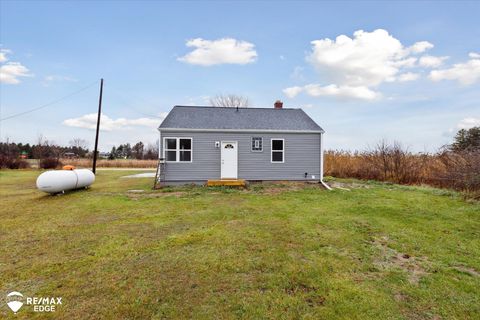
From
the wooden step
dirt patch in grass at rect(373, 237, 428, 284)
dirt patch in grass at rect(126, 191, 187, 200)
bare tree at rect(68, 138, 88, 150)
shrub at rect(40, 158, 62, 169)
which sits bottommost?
dirt patch in grass at rect(373, 237, 428, 284)

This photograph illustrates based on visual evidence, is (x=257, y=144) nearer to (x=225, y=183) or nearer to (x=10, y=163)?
(x=225, y=183)

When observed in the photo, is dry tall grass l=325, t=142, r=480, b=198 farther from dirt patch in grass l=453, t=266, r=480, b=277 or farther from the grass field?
dirt patch in grass l=453, t=266, r=480, b=277

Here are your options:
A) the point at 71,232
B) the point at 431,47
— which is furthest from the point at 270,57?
the point at 71,232

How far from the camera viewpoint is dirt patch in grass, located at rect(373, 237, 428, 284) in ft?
11.6

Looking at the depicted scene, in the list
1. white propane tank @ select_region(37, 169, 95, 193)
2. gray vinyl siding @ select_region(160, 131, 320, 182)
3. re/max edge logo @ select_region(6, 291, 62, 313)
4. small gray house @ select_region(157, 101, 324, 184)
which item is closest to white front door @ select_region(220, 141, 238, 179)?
small gray house @ select_region(157, 101, 324, 184)

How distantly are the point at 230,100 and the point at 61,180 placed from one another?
27108 mm

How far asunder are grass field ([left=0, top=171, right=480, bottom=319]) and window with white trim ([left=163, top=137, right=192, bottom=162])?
4.82 meters

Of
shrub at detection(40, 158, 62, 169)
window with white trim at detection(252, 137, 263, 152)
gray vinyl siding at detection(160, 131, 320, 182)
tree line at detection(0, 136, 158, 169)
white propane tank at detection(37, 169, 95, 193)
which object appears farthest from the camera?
shrub at detection(40, 158, 62, 169)

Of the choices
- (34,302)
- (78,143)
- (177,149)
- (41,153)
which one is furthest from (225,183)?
(78,143)

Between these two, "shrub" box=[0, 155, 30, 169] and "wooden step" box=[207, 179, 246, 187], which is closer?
"wooden step" box=[207, 179, 246, 187]

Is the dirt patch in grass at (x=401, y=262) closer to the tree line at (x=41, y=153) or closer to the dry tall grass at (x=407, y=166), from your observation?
the dry tall grass at (x=407, y=166)

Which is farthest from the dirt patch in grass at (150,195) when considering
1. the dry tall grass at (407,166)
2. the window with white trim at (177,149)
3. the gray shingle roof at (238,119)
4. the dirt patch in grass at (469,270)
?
the dry tall grass at (407,166)

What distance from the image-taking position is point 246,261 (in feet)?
12.9

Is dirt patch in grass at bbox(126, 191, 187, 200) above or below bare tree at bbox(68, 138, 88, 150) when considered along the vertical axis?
below
